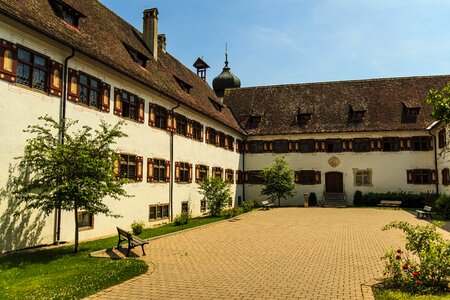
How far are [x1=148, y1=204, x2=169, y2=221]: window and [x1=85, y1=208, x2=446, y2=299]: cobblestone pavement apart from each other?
3.33 metres

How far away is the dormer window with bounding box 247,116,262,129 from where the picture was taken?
40.0 m

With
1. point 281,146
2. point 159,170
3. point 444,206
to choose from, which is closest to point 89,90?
point 159,170

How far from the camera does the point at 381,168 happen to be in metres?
36.0

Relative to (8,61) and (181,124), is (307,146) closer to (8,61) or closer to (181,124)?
(181,124)

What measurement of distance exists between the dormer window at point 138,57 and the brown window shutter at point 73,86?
608cm

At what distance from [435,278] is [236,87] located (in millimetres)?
39399

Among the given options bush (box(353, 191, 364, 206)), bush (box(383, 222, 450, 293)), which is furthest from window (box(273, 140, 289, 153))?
bush (box(383, 222, 450, 293))

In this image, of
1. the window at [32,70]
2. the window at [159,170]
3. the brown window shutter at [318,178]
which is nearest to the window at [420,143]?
the brown window shutter at [318,178]

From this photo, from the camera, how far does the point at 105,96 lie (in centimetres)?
1706

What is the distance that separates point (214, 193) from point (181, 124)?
5.31 meters

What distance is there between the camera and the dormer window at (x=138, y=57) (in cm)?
2110

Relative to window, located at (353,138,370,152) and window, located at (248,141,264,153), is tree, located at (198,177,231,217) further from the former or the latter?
window, located at (353,138,370,152)

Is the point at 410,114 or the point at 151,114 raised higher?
the point at 410,114

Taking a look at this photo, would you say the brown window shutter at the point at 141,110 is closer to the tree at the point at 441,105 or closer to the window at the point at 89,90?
the window at the point at 89,90
